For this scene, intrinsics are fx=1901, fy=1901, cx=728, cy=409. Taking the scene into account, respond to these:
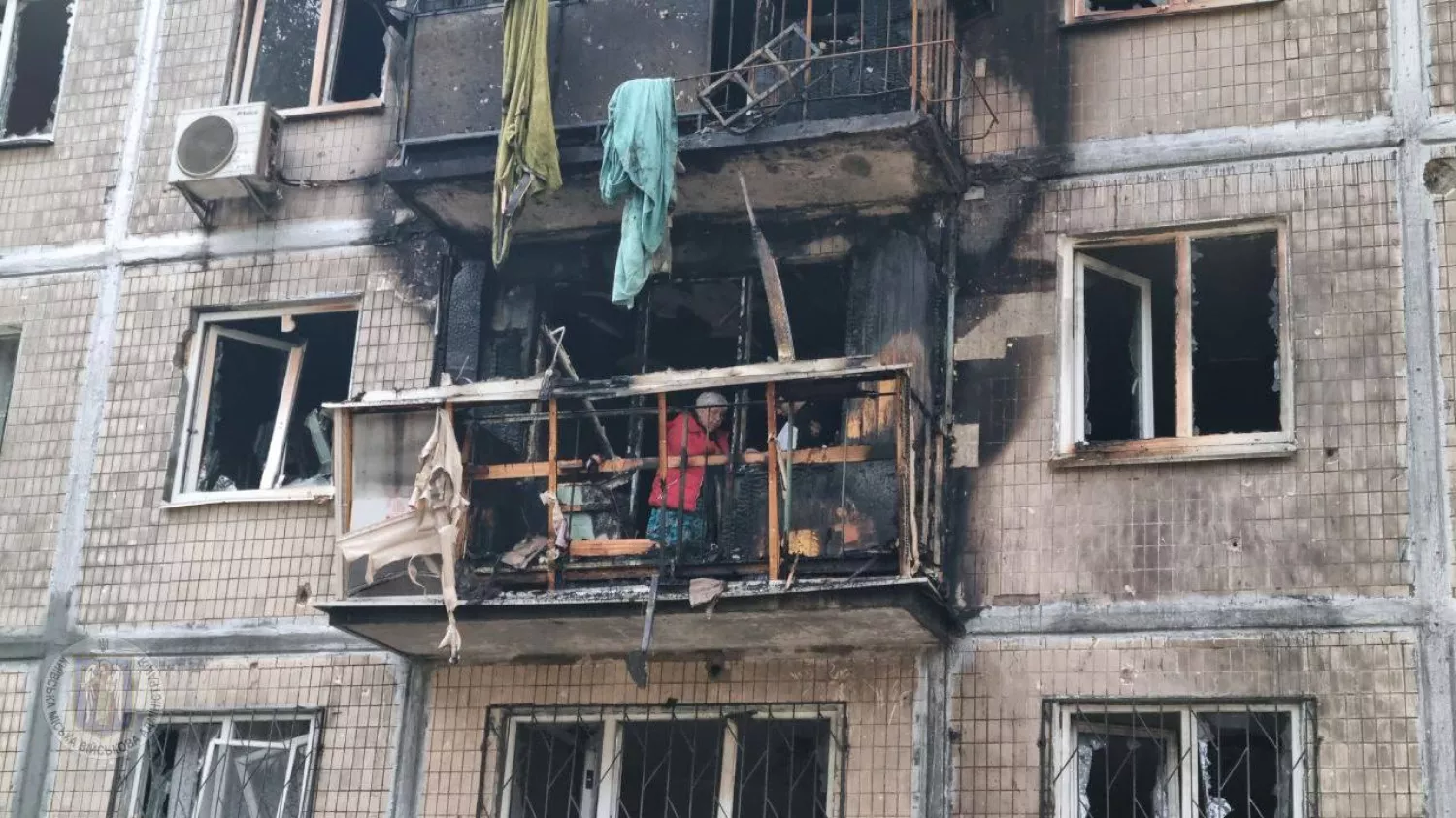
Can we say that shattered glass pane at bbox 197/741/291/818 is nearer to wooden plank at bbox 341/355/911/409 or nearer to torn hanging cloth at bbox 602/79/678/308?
wooden plank at bbox 341/355/911/409

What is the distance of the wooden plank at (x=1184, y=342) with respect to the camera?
1037cm

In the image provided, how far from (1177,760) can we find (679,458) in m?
3.23

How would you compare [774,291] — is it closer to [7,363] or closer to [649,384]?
[649,384]

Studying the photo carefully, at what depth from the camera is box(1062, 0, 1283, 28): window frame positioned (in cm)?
1088

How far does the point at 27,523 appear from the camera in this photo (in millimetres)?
12430

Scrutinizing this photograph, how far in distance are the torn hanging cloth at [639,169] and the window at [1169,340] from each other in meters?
2.35

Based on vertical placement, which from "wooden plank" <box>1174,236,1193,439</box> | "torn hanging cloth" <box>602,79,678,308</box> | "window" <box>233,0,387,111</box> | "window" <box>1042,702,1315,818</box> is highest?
"window" <box>233,0,387,111</box>

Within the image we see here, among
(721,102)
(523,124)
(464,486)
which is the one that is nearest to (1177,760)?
(464,486)

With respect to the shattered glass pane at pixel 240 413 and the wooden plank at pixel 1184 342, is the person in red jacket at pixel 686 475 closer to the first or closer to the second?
the wooden plank at pixel 1184 342

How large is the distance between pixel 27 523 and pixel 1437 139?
Answer: 8.96 m

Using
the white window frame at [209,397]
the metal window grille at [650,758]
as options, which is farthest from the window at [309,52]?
the metal window grille at [650,758]

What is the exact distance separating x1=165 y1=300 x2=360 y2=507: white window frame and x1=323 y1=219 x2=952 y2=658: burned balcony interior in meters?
1.26

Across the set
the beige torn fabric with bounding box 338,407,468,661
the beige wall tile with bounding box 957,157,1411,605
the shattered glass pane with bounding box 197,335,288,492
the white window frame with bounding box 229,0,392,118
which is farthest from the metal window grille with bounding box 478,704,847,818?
the white window frame with bounding box 229,0,392,118
